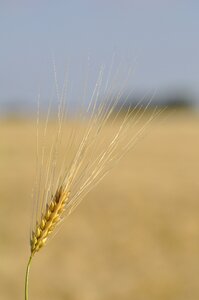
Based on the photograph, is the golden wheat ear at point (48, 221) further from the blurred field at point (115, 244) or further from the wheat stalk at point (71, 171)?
the blurred field at point (115, 244)

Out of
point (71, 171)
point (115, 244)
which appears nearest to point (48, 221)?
point (71, 171)

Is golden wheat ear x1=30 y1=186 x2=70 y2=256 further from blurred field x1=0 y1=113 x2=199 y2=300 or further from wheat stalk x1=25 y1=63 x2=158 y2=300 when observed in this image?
blurred field x1=0 y1=113 x2=199 y2=300

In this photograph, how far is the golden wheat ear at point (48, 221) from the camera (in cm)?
185

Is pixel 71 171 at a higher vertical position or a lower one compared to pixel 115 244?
higher

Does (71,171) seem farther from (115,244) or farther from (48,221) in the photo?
(115,244)

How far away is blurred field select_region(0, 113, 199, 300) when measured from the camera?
761cm

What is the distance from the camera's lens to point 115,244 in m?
9.32

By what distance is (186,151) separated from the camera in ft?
72.9

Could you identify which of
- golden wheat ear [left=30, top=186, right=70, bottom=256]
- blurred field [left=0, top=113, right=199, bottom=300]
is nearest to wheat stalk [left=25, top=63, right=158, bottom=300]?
golden wheat ear [left=30, top=186, right=70, bottom=256]

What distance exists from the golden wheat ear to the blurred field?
5.25 meters

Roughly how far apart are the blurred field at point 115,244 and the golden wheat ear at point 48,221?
5248 mm

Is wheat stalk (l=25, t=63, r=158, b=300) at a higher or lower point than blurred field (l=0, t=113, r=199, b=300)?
higher

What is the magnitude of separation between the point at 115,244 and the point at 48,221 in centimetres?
751

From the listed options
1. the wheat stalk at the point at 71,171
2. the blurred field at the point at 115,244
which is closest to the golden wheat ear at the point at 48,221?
the wheat stalk at the point at 71,171
